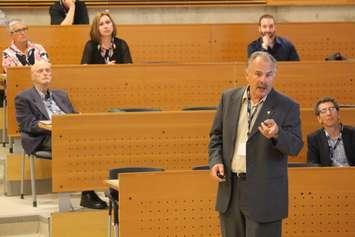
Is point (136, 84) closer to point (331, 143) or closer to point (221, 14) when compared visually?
point (331, 143)

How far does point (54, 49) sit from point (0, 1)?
5.86ft

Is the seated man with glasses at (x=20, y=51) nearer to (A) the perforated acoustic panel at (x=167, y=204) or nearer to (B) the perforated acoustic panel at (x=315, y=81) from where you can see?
(B) the perforated acoustic panel at (x=315, y=81)

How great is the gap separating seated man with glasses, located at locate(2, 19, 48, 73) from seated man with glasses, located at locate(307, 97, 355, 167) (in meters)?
2.55

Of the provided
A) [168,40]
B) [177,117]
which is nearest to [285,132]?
[177,117]

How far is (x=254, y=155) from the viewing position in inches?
155

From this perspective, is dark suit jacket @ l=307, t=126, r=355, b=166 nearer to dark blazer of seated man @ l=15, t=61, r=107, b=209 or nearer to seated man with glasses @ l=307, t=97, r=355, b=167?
seated man with glasses @ l=307, t=97, r=355, b=167

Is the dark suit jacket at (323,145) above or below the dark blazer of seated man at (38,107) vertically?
below

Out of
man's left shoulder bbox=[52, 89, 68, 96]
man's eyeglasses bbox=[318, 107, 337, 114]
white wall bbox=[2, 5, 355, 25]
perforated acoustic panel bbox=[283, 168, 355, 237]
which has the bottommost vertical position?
perforated acoustic panel bbox=[283, 168, 355, 237]

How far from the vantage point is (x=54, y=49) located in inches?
314

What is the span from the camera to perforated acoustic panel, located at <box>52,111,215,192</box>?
5.77m

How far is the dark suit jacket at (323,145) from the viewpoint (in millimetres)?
5828

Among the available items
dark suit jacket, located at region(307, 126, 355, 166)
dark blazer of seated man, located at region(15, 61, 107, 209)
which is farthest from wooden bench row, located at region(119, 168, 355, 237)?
dark blazer of seated man, located at region(15, 61, 107, 209)

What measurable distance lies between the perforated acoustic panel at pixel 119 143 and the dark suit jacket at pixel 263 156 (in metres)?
1.81

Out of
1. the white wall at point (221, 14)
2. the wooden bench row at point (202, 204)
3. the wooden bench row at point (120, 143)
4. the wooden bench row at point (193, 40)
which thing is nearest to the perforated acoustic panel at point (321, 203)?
the wooden bench row at point (202, 204)
